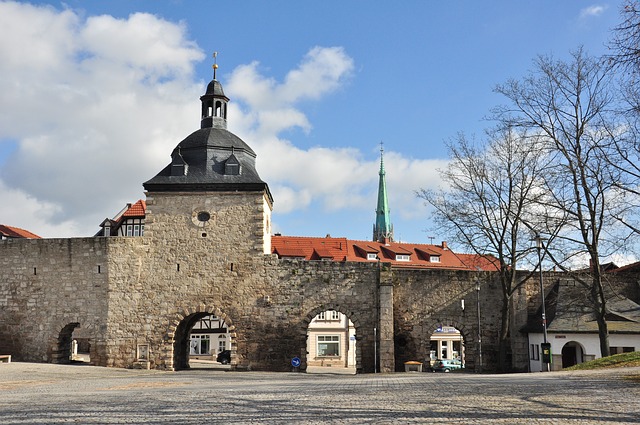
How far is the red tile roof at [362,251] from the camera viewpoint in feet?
167

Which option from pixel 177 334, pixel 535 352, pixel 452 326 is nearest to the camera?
pixel 535 352

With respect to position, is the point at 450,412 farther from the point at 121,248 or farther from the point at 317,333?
the point at 317,333

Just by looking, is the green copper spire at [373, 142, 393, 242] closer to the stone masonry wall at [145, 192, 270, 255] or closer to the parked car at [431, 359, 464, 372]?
the parked car at [431, 359, 464, 372]

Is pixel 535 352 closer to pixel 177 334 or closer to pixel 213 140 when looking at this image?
pixel 177 334

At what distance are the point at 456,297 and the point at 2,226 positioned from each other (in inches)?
1239

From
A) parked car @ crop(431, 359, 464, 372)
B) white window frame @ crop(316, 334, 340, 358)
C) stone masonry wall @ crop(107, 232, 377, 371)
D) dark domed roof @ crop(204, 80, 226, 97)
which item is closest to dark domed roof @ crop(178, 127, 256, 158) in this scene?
dark domed roof @ crop(204, 80, 226, 97)

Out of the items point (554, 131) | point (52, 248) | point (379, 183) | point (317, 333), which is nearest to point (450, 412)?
point (554, 131)

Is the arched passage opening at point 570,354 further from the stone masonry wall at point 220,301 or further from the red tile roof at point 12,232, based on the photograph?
the red tile roof at point 12,232

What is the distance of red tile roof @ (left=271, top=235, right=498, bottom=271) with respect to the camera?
5081 centimetres

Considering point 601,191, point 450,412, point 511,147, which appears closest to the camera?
point 450,412

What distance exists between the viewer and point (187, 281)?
2694 centimetres

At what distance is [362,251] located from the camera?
181 feet

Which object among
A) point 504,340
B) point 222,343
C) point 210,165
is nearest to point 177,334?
point 210,165

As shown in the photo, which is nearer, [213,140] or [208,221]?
[208,221]
